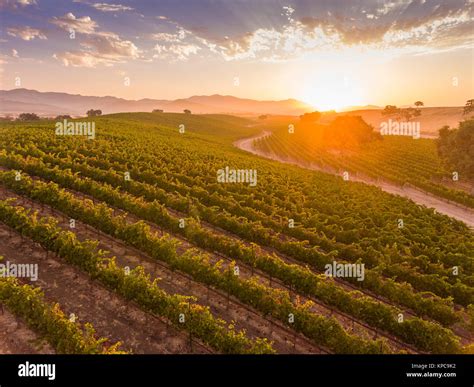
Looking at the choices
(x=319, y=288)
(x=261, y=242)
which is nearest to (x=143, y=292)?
(x=319, y=288)

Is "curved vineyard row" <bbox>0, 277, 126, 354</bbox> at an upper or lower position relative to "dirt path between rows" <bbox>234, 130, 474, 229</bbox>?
lower

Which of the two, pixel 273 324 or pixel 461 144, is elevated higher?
pixel 461 144

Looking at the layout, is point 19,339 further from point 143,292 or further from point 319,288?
point 319,288

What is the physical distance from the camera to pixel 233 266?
1958 cm

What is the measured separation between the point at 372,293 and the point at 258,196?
58.4 feet

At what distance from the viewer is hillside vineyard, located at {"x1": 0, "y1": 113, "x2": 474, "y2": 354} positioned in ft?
53.5

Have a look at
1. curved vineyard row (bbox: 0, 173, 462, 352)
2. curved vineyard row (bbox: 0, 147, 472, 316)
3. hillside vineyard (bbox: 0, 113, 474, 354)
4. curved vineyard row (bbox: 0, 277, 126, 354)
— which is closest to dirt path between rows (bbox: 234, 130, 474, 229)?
hillside vineyard (bbox: 0, 113, 474, 354)

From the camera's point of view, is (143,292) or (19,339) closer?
(19,339)

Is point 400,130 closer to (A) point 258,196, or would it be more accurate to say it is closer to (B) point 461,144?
(B) point 461,144

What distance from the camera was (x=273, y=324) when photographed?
59.3ft

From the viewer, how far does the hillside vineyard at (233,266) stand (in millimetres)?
16297

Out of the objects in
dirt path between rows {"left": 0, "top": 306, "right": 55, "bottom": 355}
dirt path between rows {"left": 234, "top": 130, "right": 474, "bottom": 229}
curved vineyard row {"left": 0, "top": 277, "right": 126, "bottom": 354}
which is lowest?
dirt path between rows {"left": 0, "top": 306, "right": 55, "bottom": 355}

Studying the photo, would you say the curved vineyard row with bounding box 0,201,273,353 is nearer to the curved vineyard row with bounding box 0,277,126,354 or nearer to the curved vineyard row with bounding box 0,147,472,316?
the curved vineyard row with bounding box 0,277,126,354
